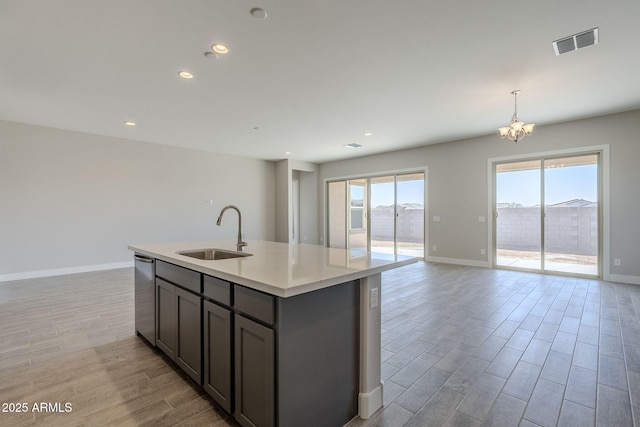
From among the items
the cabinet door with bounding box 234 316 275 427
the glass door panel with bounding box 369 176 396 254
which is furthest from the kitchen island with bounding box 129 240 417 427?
the glass door panel with bounding box 369 176 396 254

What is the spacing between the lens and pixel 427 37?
104 inches

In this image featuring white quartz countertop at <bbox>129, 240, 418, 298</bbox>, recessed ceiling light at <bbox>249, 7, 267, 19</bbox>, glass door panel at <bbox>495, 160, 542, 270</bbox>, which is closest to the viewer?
white quartz countertop at <bbox>129, 240, 418, 298</bbox>

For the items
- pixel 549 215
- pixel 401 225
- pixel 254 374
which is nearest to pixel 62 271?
pixel 254 374

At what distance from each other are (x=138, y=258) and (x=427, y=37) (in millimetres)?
3336

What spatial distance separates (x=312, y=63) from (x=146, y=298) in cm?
281

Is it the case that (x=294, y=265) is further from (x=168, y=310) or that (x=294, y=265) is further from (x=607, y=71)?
(x=607, y=71)

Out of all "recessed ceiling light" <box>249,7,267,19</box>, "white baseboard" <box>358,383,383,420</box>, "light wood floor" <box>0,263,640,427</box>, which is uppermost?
"recessed ceiling light" <box>249,7,267,19</box>

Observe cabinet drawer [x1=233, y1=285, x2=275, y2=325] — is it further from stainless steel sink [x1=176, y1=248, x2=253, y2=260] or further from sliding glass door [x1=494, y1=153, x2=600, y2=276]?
sliding glass door [x1=494, y1=153, x2=600, y2=276]

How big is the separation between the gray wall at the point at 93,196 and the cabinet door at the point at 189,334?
5150 millimetres

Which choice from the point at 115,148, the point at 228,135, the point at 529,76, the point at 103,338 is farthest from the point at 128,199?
the point at 529,76

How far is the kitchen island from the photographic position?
1299mm

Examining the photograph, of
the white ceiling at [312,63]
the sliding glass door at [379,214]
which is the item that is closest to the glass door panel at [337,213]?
the sliding glass door at [379,214]

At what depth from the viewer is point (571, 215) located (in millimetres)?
5215

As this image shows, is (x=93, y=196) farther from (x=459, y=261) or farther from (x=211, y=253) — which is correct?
(x=459, y=261)
